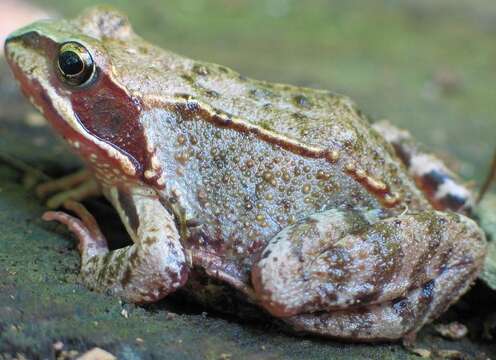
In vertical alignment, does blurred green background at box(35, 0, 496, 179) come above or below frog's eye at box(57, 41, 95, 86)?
above

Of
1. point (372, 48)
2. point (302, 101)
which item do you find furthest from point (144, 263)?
point (372, 48)

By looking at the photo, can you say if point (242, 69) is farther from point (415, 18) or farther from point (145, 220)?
point (145, 220)

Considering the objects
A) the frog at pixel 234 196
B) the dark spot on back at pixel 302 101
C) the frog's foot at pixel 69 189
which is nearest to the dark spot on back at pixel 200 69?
the frog at pixel 234 196

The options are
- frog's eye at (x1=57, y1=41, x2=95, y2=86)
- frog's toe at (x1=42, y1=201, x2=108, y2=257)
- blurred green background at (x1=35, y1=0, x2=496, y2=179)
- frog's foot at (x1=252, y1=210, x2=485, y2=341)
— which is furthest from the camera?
blurred green background at (x1=35, y1=0, x2=496, y2=179)

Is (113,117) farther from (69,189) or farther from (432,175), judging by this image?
(432,175)

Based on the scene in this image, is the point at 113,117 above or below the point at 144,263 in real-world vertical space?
above

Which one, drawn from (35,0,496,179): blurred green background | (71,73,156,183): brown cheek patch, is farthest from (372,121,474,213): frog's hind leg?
(35,0,496,179): blurred green background

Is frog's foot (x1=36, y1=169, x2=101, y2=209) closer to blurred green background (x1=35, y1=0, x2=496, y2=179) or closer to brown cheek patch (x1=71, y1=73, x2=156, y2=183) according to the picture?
brown cheek patch (x1=71, y1=73, x2=156, y2=183)
